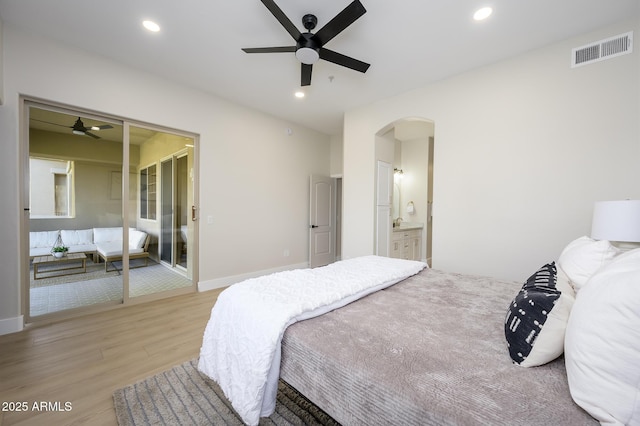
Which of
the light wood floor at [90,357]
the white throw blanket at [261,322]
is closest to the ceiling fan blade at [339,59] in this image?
the white throw blanket at [261,322]

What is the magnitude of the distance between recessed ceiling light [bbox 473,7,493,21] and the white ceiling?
0.16 feet

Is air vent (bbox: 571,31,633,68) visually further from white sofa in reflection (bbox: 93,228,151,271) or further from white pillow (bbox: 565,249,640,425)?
white sofa in reflection (bbox: 93,228,151,271)

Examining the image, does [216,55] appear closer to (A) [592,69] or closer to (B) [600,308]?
(B) [600,308]

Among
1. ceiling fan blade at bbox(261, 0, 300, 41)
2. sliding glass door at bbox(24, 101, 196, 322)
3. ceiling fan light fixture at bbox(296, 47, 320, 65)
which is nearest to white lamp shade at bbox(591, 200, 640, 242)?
Result: ceiling fan light fixture at bbox(296, 47, 320, 65)

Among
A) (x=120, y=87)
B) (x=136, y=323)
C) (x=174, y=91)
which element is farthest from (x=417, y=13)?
(x=136, y=323)

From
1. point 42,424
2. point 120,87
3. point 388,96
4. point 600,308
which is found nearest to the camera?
point 600,308

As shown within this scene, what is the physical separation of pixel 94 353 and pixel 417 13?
13.1 feet

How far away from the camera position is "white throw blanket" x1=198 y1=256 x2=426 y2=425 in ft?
3.85

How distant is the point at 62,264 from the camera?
2955 millimetres

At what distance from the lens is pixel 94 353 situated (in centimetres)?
212

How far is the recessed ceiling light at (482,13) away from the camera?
7.00 ft

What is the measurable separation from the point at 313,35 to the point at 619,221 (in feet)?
9.11

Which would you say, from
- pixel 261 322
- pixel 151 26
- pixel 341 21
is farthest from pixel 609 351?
pixel 151 26

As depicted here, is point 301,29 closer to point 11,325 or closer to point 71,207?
point 71,207
